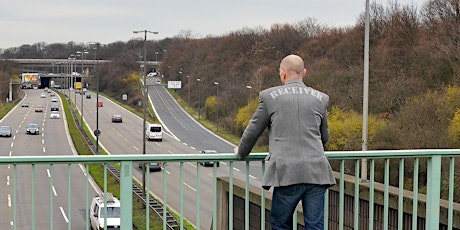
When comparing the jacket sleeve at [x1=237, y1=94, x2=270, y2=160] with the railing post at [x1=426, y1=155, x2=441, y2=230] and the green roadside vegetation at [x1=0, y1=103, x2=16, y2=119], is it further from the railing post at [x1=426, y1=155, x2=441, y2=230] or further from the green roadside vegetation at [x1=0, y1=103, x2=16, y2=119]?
the green roadside vegetation at [x1=0, y1=103, x2=16, y2=119]

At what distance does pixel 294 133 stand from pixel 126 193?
137 centimetres

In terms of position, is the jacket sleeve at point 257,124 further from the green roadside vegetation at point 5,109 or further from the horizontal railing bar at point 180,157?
the green roadside vegetation at point 5,109

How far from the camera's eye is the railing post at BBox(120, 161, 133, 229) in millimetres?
4809

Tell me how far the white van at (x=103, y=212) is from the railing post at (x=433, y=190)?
2.53m

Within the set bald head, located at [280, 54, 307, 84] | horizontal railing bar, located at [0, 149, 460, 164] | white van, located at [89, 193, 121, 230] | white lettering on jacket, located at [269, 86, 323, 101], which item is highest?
bald head, located at [280, 54, 307, 84]

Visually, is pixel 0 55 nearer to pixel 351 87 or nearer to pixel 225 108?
pixel 225 108

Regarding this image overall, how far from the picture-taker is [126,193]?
15.9 ft

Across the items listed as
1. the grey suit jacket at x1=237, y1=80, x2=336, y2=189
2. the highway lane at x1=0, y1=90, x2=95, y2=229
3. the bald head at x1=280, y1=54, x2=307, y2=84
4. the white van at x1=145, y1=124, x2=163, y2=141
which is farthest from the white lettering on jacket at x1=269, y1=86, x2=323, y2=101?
the white van at x1=145, y1=124, x2=163, y2=141

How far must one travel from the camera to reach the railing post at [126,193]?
481 cm

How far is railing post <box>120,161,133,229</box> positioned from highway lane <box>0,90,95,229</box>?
14.1 inches

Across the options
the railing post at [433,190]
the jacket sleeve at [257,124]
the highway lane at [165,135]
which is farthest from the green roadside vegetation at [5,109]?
the jacket sleeve at [257,124]

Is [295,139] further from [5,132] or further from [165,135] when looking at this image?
[165,135]

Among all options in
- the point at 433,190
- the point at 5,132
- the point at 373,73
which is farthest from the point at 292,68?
the point at 5,132

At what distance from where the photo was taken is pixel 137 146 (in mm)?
50688
